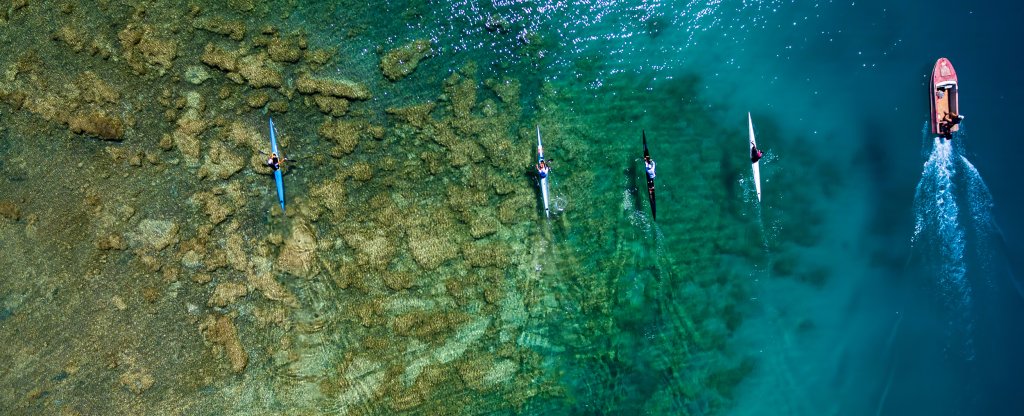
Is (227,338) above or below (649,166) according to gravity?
below

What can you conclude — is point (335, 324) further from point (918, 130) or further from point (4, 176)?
point (918, 130)

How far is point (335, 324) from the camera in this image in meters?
9.23

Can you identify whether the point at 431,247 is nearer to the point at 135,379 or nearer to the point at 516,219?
the point at 516,219

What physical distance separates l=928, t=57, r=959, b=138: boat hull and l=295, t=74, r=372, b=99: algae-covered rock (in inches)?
340

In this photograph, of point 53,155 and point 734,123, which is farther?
point 734,123

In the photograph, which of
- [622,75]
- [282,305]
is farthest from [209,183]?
[622,75]

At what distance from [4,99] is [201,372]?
4.84 meters

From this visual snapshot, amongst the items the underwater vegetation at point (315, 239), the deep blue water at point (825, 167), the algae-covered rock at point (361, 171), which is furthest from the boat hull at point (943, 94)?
the algae-covered rock at point (361, 171)

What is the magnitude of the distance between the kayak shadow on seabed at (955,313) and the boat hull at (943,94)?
568 mm

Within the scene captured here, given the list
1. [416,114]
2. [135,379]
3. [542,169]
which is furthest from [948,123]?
[135,379]

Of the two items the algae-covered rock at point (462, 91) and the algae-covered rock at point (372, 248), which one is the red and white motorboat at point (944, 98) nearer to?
the algae-covered rock at point (462, 91)

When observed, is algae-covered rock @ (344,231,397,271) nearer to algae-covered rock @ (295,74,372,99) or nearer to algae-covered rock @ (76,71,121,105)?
algae-covered rock @ (295,74,372,99)

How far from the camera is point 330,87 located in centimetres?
900

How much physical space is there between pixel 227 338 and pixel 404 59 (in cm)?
494
